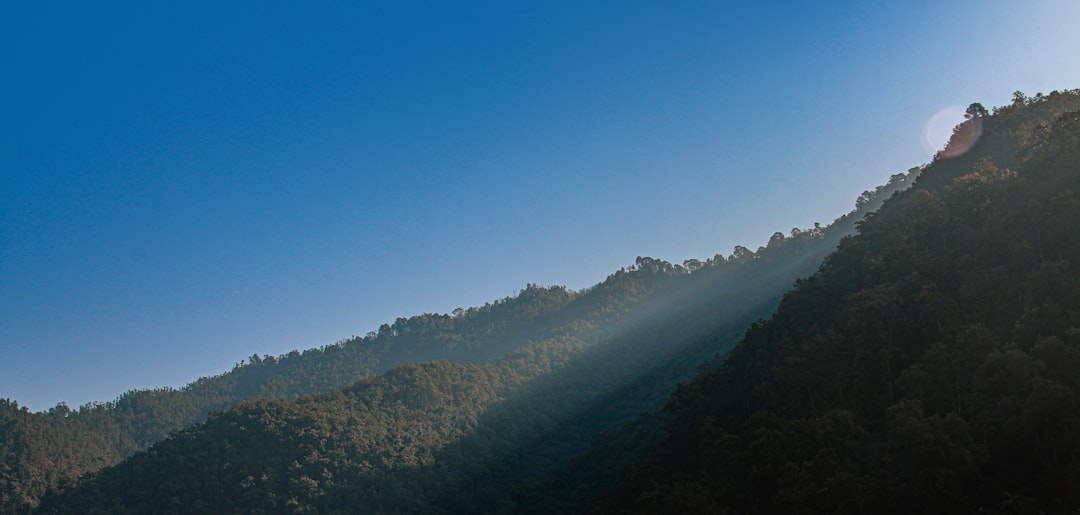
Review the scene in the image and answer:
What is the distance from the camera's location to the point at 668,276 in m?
157

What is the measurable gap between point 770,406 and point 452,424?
57.6 meters

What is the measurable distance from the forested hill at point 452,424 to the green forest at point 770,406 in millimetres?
358

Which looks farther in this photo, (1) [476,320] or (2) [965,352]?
(1) [476,320]

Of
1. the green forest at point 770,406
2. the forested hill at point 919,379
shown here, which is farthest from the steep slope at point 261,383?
the forested hill at point 919,379

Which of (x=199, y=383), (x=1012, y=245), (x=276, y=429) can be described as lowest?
(x=1012, y=245)

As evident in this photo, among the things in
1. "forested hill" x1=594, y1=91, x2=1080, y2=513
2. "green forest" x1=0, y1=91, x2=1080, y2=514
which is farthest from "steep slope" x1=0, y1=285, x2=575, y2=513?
"forested hill" x1=594, y1=91, x2=1080, y2=513

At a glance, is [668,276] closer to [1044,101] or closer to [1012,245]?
[1044,101]

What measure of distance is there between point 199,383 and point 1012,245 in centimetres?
18988

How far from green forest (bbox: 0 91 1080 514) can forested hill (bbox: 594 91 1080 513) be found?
125 millimetres

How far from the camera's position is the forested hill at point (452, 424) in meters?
70.7

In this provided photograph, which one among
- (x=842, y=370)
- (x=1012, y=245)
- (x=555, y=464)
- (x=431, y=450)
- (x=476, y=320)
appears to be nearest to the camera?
(x=1012, y=245)

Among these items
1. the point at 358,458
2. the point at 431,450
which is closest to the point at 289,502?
the point at 358,458

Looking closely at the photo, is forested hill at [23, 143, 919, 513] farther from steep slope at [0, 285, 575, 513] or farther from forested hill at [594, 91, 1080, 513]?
forested hill at [594, 91, 1080, 513]

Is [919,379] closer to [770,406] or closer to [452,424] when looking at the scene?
[770,406]
